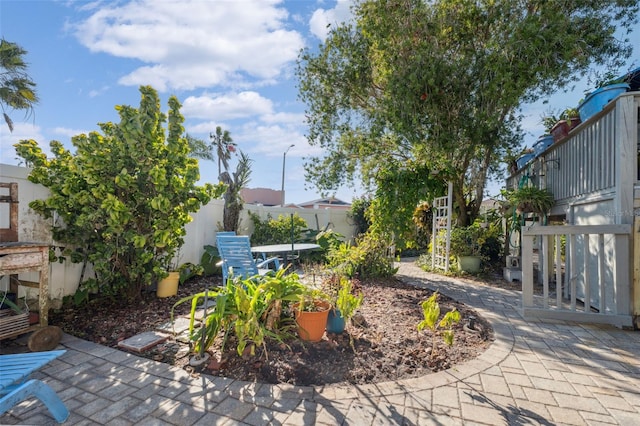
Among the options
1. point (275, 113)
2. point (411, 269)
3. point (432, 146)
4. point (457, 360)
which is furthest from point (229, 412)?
point (275, 113)

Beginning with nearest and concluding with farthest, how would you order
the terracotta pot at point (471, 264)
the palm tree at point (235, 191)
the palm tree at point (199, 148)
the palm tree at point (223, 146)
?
the terracotta pot at point (471, 264)
the palm tree at point (235, 191)
the palm tree at point (223, 146)
the palm tree at point (199, 148)

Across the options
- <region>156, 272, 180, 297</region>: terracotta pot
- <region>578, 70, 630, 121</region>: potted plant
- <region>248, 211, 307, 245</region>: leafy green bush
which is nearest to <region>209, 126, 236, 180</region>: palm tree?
<region>248, 211, 307, 245</region>: leafy green bush

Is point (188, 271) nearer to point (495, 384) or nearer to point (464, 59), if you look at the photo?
point (495, 384)

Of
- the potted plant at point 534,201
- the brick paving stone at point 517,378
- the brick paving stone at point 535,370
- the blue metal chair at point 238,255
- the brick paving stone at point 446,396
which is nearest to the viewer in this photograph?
the brick paving stone at point 446,396

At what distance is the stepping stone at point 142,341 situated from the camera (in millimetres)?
2662

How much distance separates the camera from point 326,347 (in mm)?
2625

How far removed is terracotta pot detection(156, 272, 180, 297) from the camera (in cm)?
420

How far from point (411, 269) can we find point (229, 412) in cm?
593

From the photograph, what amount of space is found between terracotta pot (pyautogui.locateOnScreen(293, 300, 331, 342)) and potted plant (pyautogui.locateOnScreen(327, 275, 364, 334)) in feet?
0.47

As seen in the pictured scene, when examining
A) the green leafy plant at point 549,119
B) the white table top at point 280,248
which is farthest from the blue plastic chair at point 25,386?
the green leafy plant at point 549,119

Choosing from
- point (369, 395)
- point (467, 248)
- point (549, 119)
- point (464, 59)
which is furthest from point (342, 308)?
point (549, 119)

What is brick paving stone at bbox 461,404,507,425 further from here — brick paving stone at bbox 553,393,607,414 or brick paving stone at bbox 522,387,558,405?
brick paving stone at bbox 553,393,607,414

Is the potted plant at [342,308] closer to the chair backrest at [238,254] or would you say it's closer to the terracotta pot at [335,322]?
the terracotta pot at [335,322]

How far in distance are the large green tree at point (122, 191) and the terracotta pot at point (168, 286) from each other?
0.30 meters
